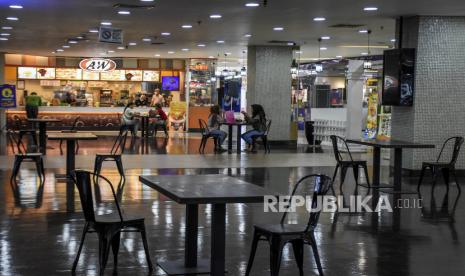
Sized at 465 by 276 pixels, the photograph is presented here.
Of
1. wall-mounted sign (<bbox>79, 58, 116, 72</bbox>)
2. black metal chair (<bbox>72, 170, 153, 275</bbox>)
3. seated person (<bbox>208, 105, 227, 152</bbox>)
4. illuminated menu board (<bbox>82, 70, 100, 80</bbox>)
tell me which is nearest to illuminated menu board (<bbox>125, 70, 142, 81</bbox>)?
illuminated menu board (<bbox>82, 70, 100, 80</bbox>)

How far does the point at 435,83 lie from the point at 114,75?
17901mm

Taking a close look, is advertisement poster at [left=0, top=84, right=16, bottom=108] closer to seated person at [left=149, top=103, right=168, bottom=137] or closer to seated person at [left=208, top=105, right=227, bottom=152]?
seated person at [left=149, top=103, right=168, bottom=137]

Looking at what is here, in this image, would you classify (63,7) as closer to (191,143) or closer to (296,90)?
(191,143)

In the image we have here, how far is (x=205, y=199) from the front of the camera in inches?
176

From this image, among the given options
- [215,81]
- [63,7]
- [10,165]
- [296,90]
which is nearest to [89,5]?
[63,7]

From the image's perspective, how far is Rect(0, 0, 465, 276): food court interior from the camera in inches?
218

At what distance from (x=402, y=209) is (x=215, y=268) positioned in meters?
4.67

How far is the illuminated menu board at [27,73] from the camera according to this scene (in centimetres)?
2718

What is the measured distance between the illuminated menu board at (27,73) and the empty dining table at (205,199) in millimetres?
23261

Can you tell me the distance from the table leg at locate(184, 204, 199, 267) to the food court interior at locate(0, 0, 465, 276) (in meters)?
0.01

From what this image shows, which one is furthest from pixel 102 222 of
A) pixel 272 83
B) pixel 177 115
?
pixel 177 115

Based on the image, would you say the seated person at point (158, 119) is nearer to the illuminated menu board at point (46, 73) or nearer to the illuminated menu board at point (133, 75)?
the illuminated menu board at point (133, 75)

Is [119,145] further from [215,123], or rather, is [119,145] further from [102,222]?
[102,222]

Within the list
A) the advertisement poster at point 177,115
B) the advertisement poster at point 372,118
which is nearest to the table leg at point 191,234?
the advertisement poster at point 372,118
